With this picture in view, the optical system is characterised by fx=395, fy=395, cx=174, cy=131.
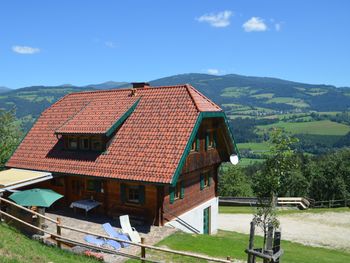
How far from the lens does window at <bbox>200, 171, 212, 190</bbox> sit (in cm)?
2550

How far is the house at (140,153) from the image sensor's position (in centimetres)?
2072

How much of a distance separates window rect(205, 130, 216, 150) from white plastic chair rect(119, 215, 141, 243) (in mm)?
7466

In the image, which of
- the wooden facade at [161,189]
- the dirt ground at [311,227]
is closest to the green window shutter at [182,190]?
the wooden facade at [161,189]

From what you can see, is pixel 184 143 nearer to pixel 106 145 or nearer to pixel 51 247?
pixel 106 145

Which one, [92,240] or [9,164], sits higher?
[9,164]

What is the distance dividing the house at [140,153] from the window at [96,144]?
60 mm

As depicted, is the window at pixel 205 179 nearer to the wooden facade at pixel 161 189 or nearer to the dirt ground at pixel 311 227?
the wooden facade at pixel 161 189

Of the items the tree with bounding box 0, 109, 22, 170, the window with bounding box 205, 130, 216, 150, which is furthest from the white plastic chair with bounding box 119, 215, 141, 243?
the tree with bounding box 0, 109, 22, 170

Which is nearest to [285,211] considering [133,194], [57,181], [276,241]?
[133,194]

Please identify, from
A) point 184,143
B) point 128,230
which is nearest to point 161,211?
point 128,230

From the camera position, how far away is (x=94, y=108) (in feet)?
84.4

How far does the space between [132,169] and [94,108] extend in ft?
22.3

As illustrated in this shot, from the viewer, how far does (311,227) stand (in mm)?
30984

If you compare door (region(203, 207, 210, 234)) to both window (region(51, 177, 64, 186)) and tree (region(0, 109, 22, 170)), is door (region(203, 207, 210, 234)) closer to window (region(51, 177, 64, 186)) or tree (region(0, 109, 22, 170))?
window (region(51, 177, 64, 186))
